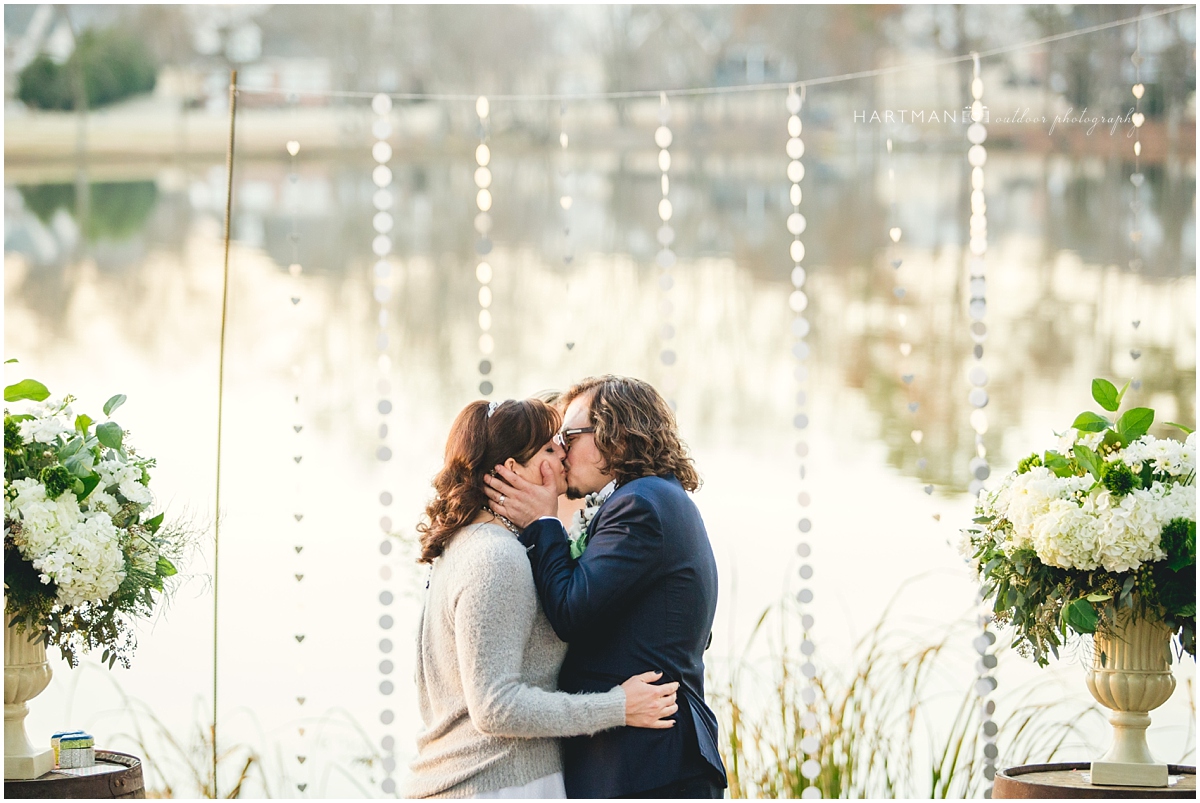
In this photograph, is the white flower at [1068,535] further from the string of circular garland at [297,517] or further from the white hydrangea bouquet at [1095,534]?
the string of circular garland at [297,517]

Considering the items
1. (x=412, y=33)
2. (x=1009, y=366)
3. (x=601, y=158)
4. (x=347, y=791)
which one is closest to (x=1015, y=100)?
(x=1009, y=366)

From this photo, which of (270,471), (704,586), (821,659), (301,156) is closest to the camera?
(704,586)

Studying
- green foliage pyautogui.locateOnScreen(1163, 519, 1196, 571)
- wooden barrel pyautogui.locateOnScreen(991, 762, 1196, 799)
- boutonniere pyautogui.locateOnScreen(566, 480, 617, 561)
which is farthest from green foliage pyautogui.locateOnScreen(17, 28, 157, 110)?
green foliage pyautogui.locateOnScreen(1163, 519, 1196, 571)

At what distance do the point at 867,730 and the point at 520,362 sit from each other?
389 cm

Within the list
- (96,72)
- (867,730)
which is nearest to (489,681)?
(867,730)

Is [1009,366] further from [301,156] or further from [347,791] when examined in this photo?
[301,156]

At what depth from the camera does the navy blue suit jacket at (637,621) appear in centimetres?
240

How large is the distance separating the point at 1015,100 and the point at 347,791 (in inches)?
292

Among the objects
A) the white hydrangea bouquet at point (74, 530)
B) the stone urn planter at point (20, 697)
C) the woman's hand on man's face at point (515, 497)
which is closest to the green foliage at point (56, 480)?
the white hydrangea bouquet at point (74, 530)

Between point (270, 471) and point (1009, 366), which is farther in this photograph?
point (1009, 366)

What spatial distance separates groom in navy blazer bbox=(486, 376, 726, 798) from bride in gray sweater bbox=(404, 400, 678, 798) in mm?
37

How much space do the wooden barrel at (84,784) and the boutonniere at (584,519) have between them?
1.06m

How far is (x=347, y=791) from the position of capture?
444cm

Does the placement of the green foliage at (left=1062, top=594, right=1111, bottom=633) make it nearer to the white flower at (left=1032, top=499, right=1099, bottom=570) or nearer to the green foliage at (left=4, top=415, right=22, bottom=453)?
the white flower at (left=1032, top=499, right=1099, bottom=570)
